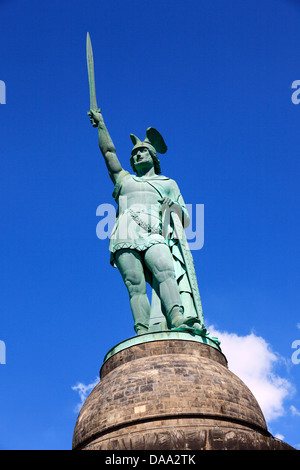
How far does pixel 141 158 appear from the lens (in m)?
15.0

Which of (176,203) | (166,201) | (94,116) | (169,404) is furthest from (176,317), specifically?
(94,116)

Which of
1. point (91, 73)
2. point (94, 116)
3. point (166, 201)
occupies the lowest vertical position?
point (166, 201)

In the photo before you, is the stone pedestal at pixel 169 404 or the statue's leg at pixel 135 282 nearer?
the stone pedestal at pixel 169 404

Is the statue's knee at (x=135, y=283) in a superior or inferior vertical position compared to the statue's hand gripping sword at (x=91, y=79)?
inferior

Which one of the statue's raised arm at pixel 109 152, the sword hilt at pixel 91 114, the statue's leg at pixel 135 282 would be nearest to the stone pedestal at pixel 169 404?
the statue's leg at pixel 135 282

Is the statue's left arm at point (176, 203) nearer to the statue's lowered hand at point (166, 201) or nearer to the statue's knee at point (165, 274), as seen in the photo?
the statue's lowered hand at point (166, 201)

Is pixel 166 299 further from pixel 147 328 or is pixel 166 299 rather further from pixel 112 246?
pixel 112 246

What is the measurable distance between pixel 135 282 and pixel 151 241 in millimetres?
978

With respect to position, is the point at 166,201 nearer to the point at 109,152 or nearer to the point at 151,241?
the point at 151,241

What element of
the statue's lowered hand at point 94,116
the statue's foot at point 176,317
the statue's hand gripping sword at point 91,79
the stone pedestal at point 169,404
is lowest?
the stone pedestal at point 169,404

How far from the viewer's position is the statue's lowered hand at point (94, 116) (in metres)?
15.1

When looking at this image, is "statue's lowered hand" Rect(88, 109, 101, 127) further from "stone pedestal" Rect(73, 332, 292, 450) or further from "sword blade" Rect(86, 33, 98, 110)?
"stone pedestal" Rect(73, 332, 292, 450)

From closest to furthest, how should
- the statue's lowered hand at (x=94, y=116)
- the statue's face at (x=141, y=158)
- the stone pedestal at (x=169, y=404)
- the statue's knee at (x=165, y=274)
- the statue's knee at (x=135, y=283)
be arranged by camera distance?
the stone pedestal at (x=169, y=404)
the statue's knee at (x=165, y=274)
the statue's knee at (x=135, y=283)
the statue's face at (x=141, y=158)
the statue's lowered hand at (x=94, y=116)
